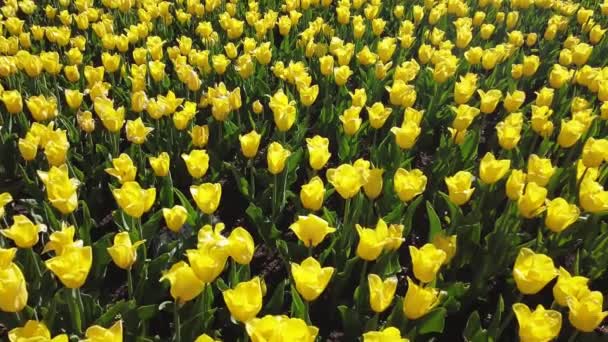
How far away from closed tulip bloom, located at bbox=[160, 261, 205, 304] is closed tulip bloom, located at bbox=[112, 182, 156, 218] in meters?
0.53

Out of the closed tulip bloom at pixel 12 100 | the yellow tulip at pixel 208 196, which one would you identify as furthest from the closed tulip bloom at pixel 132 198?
the closed tulip bloom at pixel 12 100

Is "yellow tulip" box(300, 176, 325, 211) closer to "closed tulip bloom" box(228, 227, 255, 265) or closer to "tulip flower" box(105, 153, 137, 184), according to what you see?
"closed tulip bloom" box(228, 227, 255, 265)

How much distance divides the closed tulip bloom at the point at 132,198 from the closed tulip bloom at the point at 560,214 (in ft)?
5.37

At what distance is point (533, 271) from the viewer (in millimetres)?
2104

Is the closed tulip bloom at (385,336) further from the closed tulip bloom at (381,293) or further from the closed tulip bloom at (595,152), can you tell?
the closed tulip bloom at (595,152)

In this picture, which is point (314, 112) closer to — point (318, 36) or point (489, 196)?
point (318, 36)

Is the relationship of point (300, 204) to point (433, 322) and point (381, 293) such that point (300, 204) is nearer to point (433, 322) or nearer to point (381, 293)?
point (433, 322)

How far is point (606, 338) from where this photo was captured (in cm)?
238

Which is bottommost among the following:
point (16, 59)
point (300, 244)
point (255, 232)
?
point (255, 232)

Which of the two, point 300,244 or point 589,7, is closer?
point 300,244

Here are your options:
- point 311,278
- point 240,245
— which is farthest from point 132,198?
point 311,278

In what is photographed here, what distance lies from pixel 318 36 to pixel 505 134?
2.79 meters

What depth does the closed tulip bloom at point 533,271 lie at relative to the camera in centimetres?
209

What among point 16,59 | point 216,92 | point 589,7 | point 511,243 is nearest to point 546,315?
point 511,243
